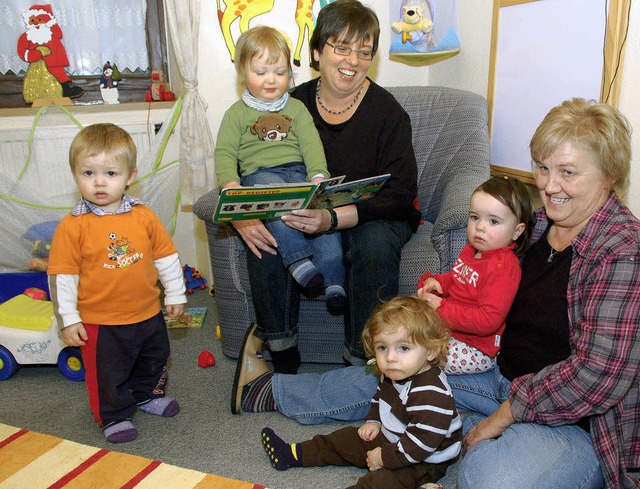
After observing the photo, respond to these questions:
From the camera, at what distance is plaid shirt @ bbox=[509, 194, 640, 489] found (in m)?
1.22

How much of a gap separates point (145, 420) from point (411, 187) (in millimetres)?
1171

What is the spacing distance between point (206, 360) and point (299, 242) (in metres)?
0.67

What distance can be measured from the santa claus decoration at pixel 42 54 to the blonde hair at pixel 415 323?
2.45 m

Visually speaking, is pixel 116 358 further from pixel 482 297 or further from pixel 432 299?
pixel 482 297

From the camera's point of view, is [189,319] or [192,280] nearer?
[189,319]

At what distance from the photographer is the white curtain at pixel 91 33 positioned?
A: 306 centimetres

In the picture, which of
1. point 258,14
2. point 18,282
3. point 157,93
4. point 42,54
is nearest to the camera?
point 18,282

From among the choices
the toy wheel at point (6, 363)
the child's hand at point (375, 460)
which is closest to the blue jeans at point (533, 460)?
the child's hand at point (375, 460)

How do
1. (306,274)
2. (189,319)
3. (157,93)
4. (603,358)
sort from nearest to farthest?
(603,358) < (306,274) < (189,319) < (157,93)

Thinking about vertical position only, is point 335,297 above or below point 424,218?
below

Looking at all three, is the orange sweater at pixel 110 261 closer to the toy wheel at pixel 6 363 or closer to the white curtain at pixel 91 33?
the toy wheel at pixel 6 363

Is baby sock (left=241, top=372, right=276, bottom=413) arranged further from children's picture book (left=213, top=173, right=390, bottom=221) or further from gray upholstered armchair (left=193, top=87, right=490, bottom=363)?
children's picture book (left=213, top=173, right=390, bottom=221)

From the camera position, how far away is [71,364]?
2.18 m

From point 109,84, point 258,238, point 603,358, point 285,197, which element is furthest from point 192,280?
point 603,358
